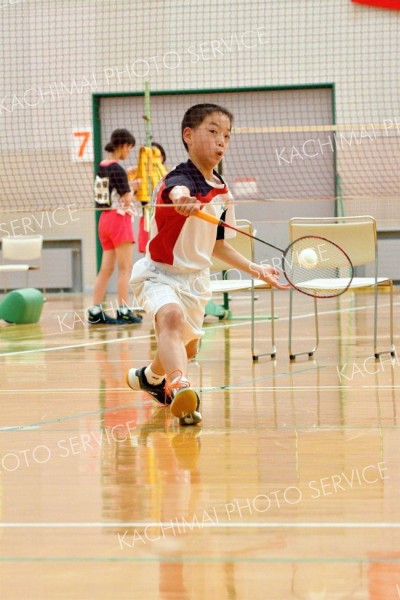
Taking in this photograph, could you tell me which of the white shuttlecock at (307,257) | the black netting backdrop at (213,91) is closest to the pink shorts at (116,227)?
the white shuttlecock at (307,257)

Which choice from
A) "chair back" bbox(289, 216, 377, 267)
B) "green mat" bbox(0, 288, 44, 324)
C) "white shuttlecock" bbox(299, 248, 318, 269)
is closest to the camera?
"white shuttlecock" bbox(299, 248, 318, 269)

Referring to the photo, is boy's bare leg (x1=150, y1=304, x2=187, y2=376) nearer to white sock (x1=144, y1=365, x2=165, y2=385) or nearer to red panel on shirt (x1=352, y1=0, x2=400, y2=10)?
white sock (x1=144, y1=365, x2=165, y2=385)

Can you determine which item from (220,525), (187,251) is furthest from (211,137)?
(220,525)

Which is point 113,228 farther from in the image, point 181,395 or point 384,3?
point 384,3

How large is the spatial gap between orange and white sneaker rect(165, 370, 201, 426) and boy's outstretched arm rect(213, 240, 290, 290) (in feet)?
1.80

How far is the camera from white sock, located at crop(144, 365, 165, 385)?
15.4 ft

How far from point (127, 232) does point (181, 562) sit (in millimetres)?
7041

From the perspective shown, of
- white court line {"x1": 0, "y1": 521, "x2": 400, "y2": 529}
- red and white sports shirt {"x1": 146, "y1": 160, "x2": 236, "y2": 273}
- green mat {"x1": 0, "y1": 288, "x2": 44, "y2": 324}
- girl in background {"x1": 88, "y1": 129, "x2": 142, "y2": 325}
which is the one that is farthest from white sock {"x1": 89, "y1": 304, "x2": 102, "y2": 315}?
white court line {"x1": 0, "y1": 521, "x2": 400, "y2": 529}

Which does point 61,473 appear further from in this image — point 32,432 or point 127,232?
point 127,232

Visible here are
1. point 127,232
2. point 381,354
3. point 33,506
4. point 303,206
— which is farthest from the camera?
point 303,206

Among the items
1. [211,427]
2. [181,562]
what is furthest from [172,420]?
[181,562]

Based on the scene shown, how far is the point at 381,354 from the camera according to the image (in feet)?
21.6

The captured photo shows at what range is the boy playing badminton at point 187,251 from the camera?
4332 millimetres

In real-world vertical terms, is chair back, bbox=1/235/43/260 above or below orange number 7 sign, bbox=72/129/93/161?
below
